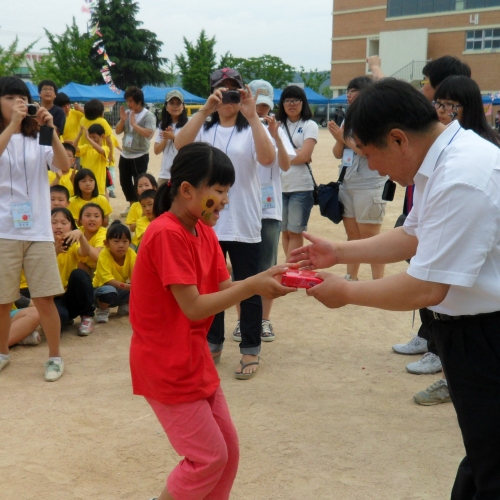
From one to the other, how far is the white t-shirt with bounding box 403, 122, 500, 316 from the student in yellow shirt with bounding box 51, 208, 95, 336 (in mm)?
3907

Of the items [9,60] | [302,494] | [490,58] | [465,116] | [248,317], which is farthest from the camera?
[490,58]

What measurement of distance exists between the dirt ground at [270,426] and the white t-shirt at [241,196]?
A: 1.03 meters

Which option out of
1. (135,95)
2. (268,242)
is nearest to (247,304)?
(268,242)

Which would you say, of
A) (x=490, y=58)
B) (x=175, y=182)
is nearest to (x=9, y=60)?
(x=175, y=182)

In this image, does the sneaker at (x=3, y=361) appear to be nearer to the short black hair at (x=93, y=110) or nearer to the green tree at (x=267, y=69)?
the short black hair at (x=93, y=110)

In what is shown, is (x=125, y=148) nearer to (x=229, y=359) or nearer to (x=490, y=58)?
(x=229, y=359)

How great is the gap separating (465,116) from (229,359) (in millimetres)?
2494

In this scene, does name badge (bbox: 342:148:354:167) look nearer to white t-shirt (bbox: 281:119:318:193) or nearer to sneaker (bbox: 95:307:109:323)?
white t-shirt (bbox: 281:119:318:193)

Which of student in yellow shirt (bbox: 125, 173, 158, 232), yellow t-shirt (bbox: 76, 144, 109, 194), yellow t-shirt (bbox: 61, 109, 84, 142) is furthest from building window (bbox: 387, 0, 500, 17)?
student in yellow shirt (bbox: 125, 173, 158, 232)

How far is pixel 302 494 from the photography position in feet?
10.1

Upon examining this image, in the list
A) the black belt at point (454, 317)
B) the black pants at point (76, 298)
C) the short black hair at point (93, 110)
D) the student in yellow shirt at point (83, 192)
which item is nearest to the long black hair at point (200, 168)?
the black belt at point (454, 317)

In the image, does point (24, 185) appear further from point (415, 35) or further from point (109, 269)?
point (415, 35)

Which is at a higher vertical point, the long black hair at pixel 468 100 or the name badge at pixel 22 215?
the long black hair at pixel 468 100

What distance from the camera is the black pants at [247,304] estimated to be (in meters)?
4.61
